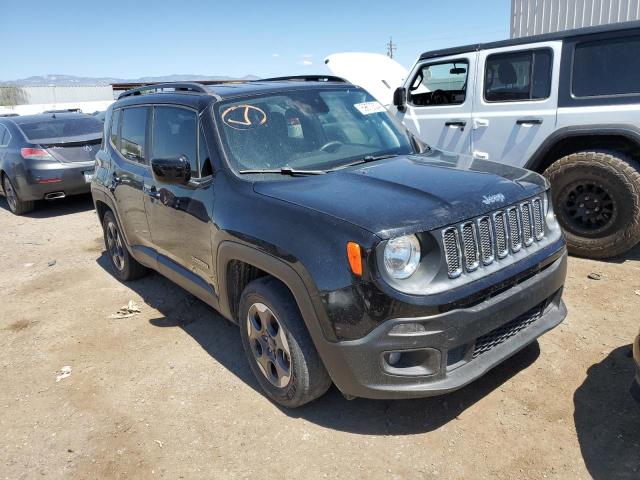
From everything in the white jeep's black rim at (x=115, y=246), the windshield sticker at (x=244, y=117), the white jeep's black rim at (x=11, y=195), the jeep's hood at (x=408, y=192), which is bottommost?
the white jeep's black rim at (x=11, y=195)

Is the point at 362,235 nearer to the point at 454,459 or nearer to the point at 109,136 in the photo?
the point at 454,459

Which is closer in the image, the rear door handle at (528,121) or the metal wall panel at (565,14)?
the rear door handle at (528,121)

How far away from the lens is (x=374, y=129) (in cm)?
393

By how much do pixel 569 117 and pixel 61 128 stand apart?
8.06 metres

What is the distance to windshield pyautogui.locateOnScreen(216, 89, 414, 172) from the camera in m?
3.32

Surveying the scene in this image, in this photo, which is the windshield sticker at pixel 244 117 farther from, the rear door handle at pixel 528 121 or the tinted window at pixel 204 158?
the rear door handle at pixel 528 121

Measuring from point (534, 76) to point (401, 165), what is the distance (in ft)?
9.10

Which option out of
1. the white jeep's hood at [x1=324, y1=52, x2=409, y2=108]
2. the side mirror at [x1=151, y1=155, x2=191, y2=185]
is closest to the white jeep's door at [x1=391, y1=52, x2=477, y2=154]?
the white jeep's hood at [x1=324, y1=52, x2=409, y2=108]

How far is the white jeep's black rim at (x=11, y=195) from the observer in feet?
30.2

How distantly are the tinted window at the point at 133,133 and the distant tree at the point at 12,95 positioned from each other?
52.4m

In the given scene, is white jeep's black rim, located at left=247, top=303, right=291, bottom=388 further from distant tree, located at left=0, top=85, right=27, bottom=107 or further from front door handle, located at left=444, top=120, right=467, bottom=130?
distant tree, located at left=0, top=85, right=27, bottom=107

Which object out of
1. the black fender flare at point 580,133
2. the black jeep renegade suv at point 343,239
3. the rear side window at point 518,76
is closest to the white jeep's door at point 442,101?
the rear side window at point 518,76

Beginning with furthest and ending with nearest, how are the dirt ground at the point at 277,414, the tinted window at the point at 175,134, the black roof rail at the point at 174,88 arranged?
the black roof rail at the point at 174,88 → the tinted window at the point at 175,134 → the dirt ground at the point at 277,414

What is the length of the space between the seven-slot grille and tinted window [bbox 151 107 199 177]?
1806mm
